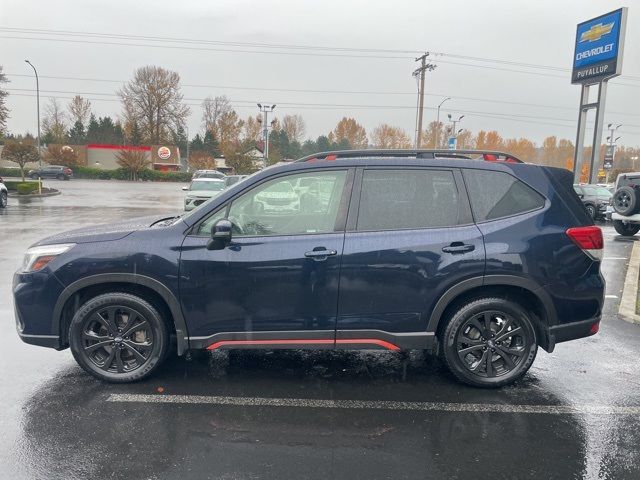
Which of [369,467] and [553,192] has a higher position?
[553,192]

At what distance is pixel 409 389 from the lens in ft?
14.0

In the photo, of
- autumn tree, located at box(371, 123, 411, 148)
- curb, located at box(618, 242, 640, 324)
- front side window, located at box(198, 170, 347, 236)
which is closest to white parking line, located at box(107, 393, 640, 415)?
front side window, located at box(198, 170, 347, 236)

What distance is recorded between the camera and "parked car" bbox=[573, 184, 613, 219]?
2136 cm

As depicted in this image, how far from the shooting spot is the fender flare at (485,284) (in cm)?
407

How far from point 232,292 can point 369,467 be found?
1685 millimetres

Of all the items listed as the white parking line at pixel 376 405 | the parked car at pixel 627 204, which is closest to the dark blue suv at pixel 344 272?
the white parking line at pixel 376 405

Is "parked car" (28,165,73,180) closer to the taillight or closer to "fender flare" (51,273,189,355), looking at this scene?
"fender flare" (51,273,189,355)

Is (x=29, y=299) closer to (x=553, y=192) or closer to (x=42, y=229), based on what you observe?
(x=553, y=192)

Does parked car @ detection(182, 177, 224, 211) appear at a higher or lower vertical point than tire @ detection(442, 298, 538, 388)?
higher

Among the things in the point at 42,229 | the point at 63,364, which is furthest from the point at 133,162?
the point at 63,364

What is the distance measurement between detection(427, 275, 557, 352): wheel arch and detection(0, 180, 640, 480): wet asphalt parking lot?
0.54m

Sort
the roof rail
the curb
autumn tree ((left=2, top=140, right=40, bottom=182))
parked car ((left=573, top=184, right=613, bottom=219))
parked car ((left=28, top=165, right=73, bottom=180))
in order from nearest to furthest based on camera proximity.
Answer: the roof rail
the curb
parked car ((left=573, top=184, right=613, bottom=219))
autumn tree ((left=2, top=140, right=40, bottom=182))
parked car ((left=28, top=165, right=73, bottom=180))

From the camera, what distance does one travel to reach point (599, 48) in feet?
89.5

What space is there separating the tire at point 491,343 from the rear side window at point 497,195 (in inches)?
28.9
